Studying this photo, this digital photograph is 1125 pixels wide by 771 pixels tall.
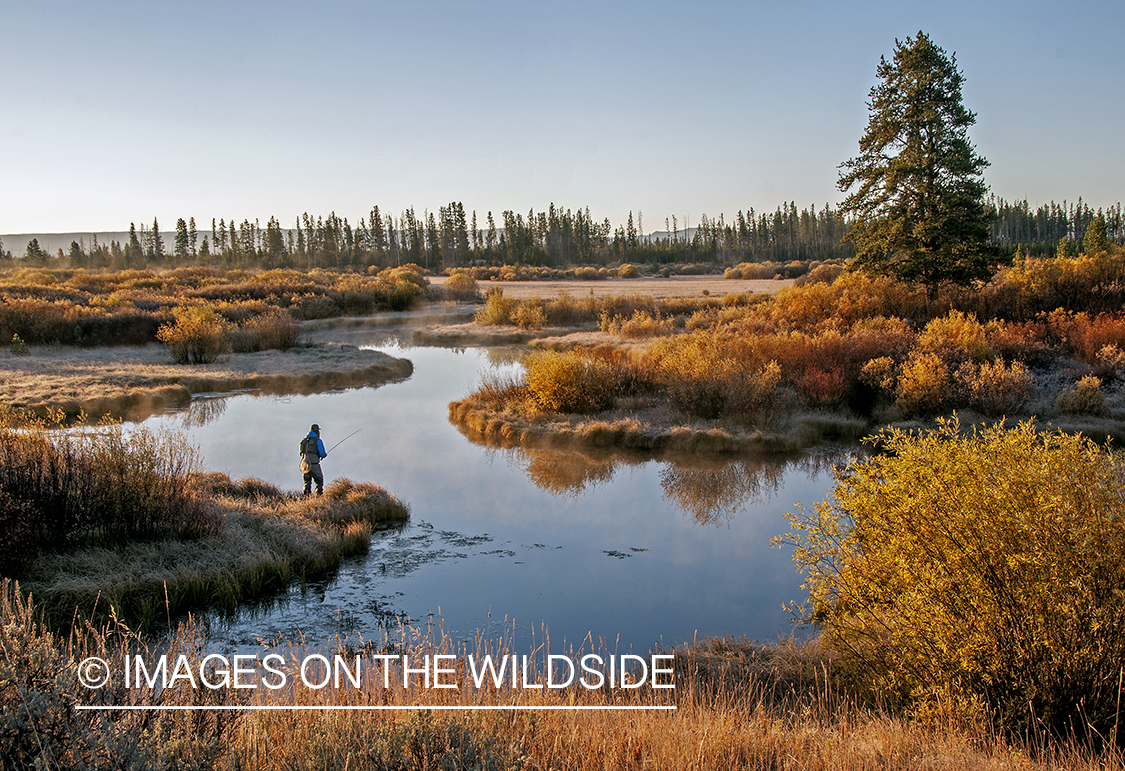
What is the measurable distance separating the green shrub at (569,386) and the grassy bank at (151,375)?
8.72m

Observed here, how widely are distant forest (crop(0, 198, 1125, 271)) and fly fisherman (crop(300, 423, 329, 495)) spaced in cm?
8756

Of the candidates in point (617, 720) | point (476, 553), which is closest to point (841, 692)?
point (617, 720)

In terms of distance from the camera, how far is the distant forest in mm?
102125

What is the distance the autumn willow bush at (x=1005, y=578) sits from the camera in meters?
4.55

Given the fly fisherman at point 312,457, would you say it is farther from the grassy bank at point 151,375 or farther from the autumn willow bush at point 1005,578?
the grassy bank at point 151,375

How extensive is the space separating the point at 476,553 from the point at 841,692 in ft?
18.1

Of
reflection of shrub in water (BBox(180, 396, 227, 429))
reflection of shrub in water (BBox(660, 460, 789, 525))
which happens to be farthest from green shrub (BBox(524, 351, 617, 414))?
reflection of shrub in water (BBox(180, 396, 227, 429))

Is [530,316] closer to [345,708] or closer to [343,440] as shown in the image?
[343,440]

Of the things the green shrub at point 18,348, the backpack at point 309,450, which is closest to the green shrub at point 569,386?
the backpack at point 309,450

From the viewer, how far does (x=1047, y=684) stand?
4.66m

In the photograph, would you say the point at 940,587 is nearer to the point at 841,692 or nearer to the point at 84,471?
the point at 841,692

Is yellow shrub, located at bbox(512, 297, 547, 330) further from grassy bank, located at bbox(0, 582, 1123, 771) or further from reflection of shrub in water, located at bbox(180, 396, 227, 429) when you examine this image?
grassy bank, located at bbox(0, 582, 1123, 771)

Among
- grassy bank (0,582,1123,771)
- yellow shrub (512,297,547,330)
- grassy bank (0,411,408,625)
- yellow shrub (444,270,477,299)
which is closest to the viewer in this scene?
grassy bank (0,582,1123,771)

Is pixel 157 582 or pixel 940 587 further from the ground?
pixel 940 587
